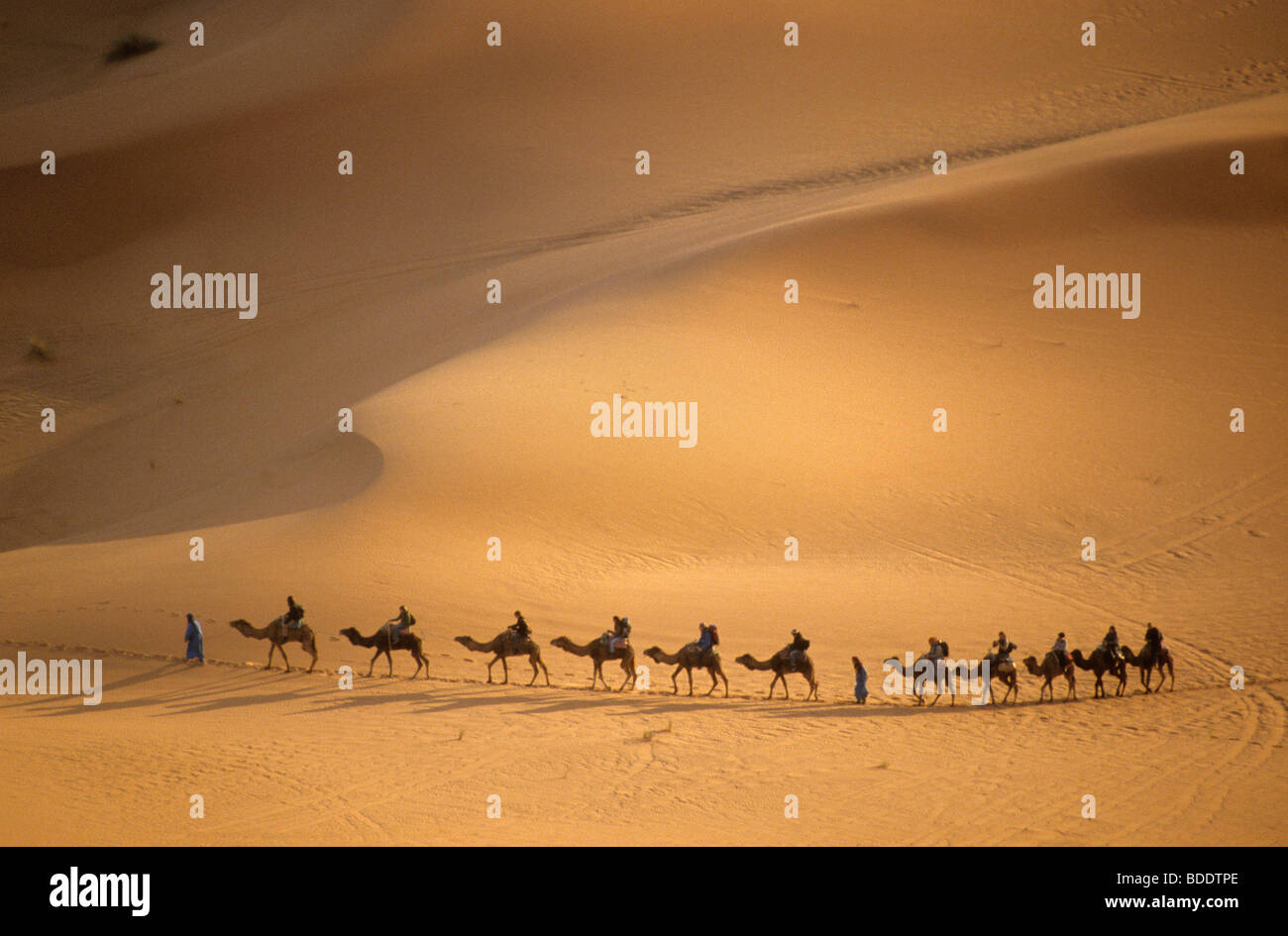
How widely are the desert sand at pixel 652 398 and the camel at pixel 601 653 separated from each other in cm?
48

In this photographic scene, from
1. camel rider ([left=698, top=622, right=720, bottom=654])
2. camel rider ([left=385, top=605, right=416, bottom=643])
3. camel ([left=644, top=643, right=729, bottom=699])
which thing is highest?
camel rider ([left=385, top=605, right=416, bottom=643])

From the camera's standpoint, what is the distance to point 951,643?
66.9 feet

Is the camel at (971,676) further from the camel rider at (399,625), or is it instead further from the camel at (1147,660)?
the camel rider at (399,625)

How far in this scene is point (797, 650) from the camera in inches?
709

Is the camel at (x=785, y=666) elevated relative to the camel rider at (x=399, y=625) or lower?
lower

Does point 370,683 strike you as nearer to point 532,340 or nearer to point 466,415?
point 466,415

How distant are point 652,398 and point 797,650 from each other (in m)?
10.1

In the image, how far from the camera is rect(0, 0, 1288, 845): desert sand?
14.8 metres

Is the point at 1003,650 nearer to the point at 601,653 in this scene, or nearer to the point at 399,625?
the point at 601,653

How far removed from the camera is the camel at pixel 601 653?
18391 millimetres

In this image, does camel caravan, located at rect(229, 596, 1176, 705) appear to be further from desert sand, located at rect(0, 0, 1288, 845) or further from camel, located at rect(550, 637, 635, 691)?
desert sand, located at rect(0, 0, 1288, 845)

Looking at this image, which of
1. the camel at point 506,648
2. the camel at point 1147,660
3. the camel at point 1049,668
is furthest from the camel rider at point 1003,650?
the camel at point 506,648

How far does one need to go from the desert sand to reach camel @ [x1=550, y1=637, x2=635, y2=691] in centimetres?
48

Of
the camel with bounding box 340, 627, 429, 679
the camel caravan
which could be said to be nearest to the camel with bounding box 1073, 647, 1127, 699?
the camel caravan
